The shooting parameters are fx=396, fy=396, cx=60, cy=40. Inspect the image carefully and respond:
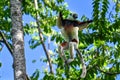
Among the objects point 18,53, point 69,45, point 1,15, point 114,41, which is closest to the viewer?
point 18,53

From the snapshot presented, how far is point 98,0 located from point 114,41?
140 cm

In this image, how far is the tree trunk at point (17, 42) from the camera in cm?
898

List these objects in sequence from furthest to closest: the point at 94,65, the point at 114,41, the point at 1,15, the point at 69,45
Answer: the point at 1,15, the point at 114,41, the point at 94,65, the point at 69,45

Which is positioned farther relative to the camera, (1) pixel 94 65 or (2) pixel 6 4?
(2) pixel 6 4

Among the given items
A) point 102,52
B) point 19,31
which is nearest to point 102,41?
point 102,52

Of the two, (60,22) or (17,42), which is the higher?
(60,22)

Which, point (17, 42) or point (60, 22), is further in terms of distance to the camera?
point (60, 22)

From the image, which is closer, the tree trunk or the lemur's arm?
the tree trunk

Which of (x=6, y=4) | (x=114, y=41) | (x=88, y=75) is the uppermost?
(x=6, y=4)

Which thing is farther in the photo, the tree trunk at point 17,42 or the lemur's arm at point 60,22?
the lemur's arm at point 60,22

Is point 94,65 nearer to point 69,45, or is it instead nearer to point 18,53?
point 69,45

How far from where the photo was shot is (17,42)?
9.42m

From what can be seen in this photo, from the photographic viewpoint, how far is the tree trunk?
898cm

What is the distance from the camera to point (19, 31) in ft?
31.6
